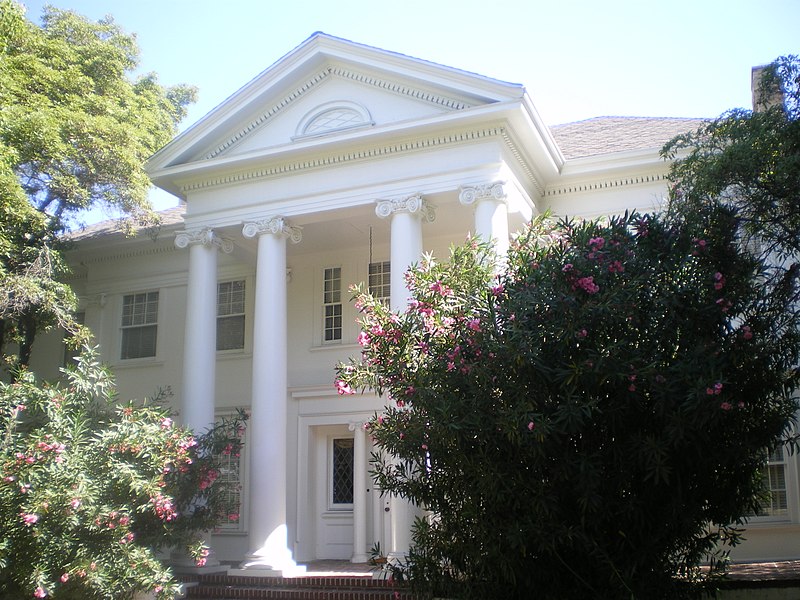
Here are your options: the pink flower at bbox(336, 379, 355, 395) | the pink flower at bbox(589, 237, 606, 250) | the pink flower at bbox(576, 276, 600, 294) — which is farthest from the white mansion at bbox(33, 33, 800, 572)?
the pink flower at bbox(576, 276, 600, 294)

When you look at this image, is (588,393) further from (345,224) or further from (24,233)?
(24,233)

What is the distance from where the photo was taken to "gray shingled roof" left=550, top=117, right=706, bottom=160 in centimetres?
1590

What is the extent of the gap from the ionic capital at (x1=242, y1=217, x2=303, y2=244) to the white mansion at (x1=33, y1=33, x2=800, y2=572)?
27 mm

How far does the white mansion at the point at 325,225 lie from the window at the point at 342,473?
3cm

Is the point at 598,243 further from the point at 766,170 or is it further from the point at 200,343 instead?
the point at 200,343

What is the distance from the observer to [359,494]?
1570 cm

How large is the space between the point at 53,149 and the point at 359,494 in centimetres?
839

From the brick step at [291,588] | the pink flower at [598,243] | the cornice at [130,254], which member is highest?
Answer: the cornice at [130,254]

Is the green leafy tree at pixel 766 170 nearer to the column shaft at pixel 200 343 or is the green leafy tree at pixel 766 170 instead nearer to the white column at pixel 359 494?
the white column at pixel 359 494

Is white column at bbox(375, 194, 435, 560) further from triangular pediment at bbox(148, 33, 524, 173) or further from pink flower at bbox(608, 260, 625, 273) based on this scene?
pink flower at bbox(608, 260, 625, 273)

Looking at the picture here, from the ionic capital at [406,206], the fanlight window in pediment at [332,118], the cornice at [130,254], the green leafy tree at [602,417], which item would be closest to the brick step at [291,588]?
the green leafy tree at [602,417]

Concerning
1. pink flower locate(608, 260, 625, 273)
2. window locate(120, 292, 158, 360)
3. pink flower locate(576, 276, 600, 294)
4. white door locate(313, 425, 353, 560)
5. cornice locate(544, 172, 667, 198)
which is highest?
cornice locate(544, 172, 667, 198)

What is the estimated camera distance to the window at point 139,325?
18.7 metres

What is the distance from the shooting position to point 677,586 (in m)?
7.76
